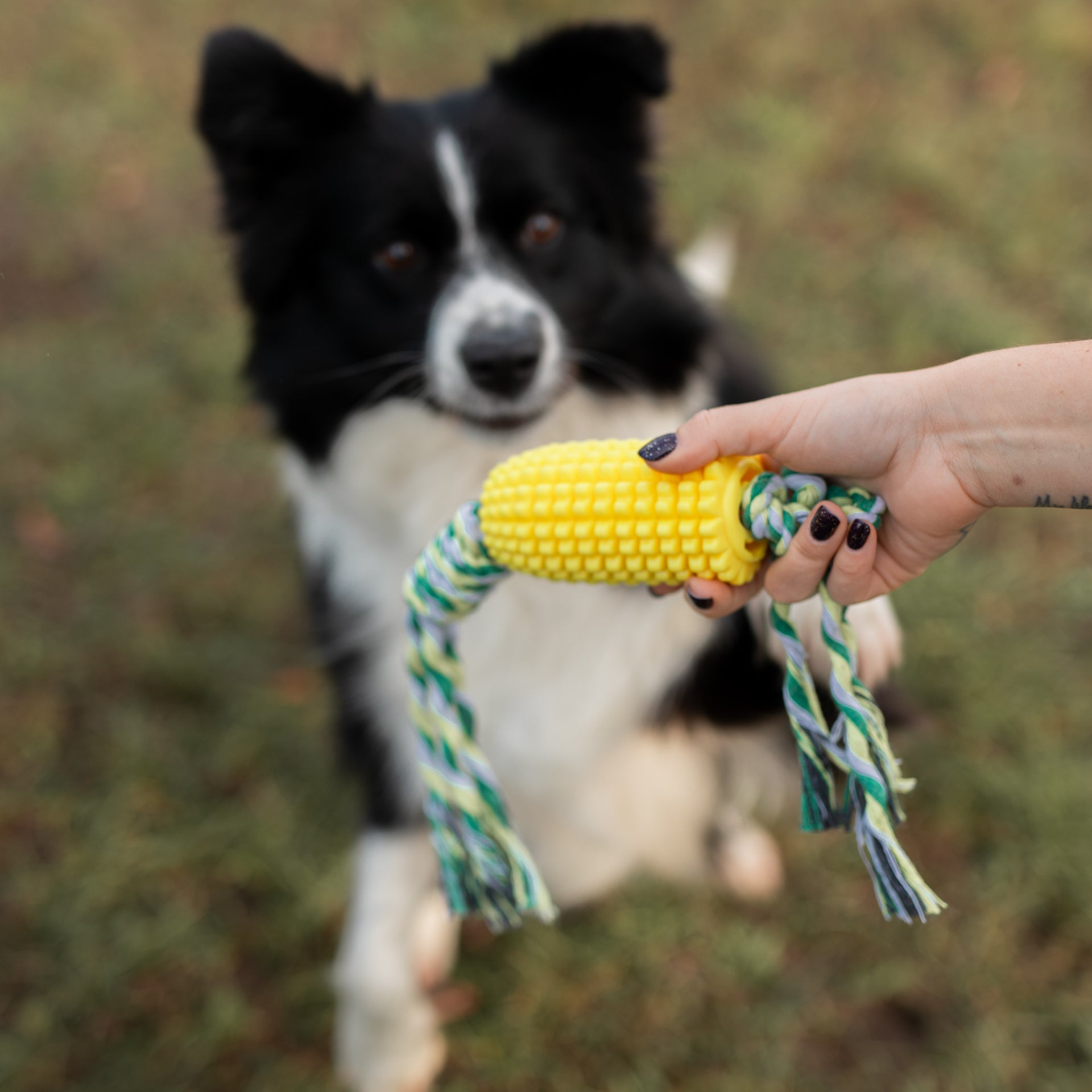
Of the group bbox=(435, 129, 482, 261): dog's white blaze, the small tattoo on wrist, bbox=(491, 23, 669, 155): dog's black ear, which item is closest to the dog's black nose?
bbox=(435, 129, 482, 261): dog's white blaze

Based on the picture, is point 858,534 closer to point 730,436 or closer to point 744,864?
point 730,436

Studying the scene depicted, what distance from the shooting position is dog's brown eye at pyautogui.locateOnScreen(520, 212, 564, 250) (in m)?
2.07

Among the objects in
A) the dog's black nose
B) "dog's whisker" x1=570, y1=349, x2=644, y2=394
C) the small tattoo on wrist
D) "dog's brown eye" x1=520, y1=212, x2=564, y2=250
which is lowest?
"dog's whisker" x1=570, y1=349, x2=644, y2=394

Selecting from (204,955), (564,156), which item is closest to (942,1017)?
(204,955)

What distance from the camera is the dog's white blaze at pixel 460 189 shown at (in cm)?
201

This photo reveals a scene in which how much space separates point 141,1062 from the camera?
2287 mm

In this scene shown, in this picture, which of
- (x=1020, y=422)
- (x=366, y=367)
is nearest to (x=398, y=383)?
(x=366, y=367)

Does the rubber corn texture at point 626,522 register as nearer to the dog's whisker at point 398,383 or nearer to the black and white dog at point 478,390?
the black and white dog at point 478,390

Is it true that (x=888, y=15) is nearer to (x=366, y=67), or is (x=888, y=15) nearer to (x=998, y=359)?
(x=366, y=67)

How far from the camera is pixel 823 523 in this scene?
1.08 m

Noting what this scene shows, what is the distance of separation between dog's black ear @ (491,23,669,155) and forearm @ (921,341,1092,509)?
121 centimetres

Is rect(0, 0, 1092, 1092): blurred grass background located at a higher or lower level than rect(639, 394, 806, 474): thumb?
lower

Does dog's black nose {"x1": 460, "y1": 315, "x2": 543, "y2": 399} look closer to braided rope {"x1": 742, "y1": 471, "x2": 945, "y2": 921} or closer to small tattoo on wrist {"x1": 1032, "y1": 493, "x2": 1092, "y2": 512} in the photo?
braided rope {"x1": 742, "y1": 471, "x2": 945, "y2": 921}

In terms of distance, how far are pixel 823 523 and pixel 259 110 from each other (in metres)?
1.56
